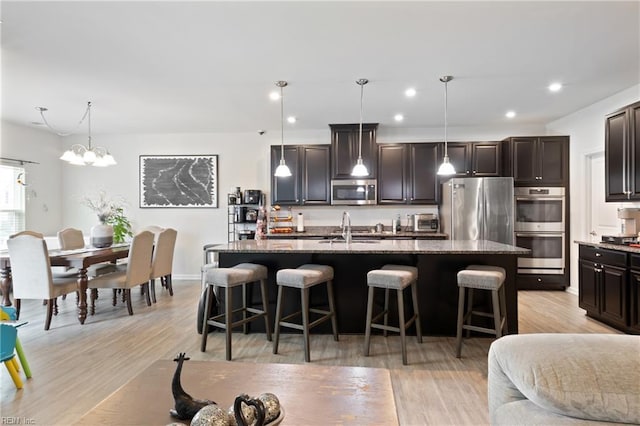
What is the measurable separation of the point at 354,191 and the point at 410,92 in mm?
1989

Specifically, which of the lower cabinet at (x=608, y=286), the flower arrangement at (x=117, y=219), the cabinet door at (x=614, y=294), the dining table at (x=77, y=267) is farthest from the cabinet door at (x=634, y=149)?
the flower arrangement at (x=117, y=219)

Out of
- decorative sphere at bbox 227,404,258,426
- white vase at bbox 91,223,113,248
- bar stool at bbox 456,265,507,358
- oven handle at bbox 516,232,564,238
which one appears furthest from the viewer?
oven handle at bbox 516,232,564,238

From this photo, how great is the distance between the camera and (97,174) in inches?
261

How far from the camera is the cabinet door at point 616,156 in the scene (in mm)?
3760

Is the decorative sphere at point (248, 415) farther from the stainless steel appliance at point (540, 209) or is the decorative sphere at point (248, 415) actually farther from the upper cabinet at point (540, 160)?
the upper cabinet at point (540, 160)

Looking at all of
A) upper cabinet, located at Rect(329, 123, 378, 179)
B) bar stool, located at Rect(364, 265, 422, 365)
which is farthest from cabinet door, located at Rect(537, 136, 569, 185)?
bar stool, located at Rect(364, 265, 422, 365)

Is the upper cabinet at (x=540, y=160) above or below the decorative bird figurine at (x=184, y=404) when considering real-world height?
above

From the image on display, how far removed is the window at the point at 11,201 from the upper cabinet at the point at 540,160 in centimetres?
763

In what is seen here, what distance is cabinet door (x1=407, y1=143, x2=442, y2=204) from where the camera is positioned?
19.1 feet

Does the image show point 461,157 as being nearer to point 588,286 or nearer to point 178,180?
point 588,286

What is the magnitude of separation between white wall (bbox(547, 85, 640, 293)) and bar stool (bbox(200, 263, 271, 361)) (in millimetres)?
4602

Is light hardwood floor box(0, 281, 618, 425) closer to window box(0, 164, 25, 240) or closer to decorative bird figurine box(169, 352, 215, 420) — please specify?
decorative bird figurine box(169, 352, 215, 420)

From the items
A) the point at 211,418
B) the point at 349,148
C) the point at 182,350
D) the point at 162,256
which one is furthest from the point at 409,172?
the point at 211,418

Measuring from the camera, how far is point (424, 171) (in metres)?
5.84
